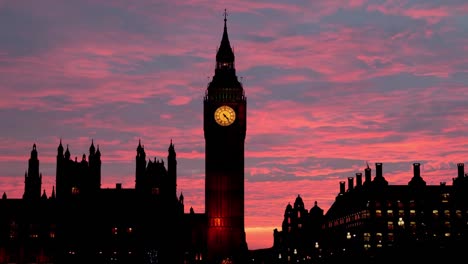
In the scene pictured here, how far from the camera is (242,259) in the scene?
559 feet

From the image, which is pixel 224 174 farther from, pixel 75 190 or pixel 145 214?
pixel 75 190

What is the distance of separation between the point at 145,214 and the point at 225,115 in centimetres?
2325

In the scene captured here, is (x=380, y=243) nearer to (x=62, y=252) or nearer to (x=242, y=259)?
(x=242, y=259)

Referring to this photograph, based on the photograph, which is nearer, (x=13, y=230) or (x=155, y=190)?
(x=155, y=190)

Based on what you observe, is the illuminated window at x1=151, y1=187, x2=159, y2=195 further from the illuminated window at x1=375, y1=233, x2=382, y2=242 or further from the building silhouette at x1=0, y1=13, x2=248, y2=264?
the illuminated window at x1=375, y1=233, x2=382, y2=242

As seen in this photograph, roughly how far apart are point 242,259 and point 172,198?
55.5 feet

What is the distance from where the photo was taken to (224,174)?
173 metres

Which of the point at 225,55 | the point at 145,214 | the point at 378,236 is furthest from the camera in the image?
the point at 378,236

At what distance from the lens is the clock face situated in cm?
17362

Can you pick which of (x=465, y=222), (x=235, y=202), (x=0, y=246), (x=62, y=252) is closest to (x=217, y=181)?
(x=235, y=202)

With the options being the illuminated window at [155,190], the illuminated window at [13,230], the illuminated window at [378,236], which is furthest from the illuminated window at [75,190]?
the illuminated window at [378,236]

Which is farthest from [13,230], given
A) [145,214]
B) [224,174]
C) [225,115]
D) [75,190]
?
[225,115]

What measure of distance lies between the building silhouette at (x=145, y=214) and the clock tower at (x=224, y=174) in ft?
0.59

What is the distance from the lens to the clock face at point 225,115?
17362 centimetres
